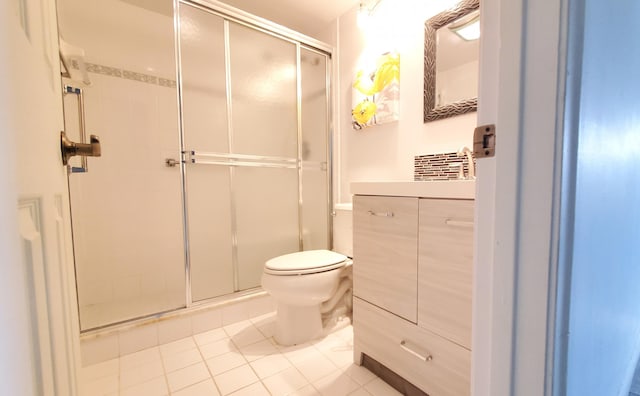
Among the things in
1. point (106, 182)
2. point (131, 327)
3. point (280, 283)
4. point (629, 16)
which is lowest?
point (131, 327)

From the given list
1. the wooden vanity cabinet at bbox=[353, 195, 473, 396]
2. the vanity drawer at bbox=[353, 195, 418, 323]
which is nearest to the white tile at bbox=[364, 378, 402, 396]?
the wooden vanity cabinet at bbox=[353, 195, 473, 396]

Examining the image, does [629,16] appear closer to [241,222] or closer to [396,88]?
[396,88]

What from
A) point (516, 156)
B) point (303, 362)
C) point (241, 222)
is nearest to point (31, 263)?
point (516, 156)

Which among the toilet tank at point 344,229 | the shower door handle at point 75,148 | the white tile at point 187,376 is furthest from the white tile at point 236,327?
the shower door handle at point 75,148

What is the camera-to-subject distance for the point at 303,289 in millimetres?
1312

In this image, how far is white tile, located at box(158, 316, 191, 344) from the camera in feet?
4.81

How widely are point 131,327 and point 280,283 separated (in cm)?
85

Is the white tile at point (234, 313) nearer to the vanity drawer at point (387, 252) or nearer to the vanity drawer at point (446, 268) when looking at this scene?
the vanity drawer at point (387, 252)

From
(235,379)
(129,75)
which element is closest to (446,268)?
(235,379)

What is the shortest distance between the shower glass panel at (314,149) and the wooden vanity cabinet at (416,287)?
987 millimetres

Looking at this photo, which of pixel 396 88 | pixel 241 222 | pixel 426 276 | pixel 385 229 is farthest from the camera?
pixel 241 222

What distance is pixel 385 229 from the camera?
41.4 inches

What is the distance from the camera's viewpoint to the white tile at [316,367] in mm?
1168

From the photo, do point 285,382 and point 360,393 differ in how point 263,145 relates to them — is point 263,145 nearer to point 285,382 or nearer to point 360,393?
point 285,382
